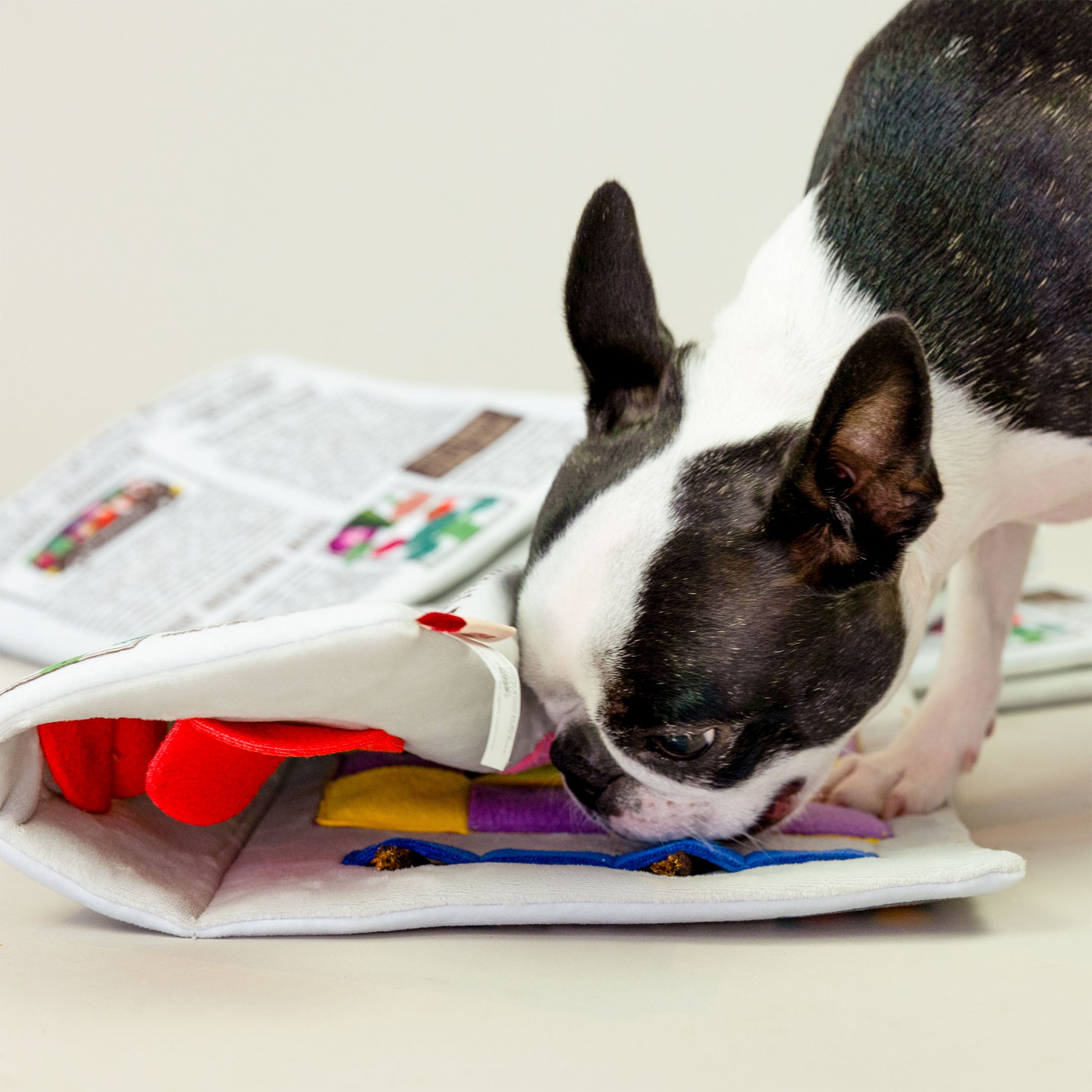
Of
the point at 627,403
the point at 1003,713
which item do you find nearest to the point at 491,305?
the point at 1003,713

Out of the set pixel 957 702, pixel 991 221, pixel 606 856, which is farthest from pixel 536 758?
pixel 991 221

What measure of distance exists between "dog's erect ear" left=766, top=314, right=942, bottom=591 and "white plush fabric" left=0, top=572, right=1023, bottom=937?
26 cm

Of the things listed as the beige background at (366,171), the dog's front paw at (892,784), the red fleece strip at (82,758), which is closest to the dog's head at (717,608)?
the dog's front paw at (892,784)

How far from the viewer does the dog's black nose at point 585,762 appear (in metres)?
1.33

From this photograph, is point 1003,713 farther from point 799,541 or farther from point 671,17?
point 671,17

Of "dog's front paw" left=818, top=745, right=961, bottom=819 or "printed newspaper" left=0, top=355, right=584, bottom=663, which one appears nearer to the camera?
"dog's front paw" left=818, top=745, right=961, bottom=819

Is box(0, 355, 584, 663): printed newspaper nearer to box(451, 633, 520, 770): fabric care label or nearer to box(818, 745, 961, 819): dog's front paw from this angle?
box(818, 745, 961, 819): dog's front paw

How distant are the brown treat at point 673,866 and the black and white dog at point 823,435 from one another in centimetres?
4

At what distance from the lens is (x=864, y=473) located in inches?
48.3

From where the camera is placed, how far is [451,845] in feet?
4.44

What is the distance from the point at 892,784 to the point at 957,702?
14cm

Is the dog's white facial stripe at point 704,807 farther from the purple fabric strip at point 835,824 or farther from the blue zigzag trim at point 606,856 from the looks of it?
the purple fabric strip at point 835,824

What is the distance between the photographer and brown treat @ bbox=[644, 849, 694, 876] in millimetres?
1293

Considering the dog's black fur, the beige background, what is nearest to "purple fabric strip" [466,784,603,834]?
the dog's black fur
